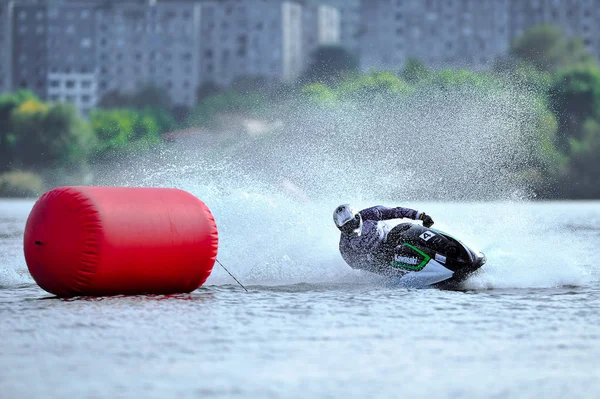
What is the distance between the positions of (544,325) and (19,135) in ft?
312

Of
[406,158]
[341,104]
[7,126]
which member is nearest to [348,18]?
[7,126]

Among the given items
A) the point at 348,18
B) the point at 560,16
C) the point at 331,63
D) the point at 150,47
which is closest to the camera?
the point at 331,63

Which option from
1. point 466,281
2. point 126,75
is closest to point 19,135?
point 126,75

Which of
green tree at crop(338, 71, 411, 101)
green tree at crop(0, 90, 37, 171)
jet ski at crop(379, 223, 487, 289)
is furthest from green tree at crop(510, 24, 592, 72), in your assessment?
jet ski at crop(379, 223, 487, 289)

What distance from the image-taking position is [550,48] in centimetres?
12169

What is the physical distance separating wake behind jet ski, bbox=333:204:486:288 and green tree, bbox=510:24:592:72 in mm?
96128

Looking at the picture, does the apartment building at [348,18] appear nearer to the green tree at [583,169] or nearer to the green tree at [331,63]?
the green tree at [331,63]

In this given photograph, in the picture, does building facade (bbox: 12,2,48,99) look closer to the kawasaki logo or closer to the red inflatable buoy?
the kawasaki logo

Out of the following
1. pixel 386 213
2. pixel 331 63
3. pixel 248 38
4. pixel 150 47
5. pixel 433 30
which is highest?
pixel 433 30

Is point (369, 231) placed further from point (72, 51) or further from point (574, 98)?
point (72, 51)

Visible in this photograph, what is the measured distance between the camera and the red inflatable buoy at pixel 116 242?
14609mm

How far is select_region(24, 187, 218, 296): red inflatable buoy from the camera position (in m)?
14.6

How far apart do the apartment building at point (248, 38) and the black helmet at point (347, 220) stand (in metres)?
142

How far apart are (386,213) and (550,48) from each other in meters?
108
